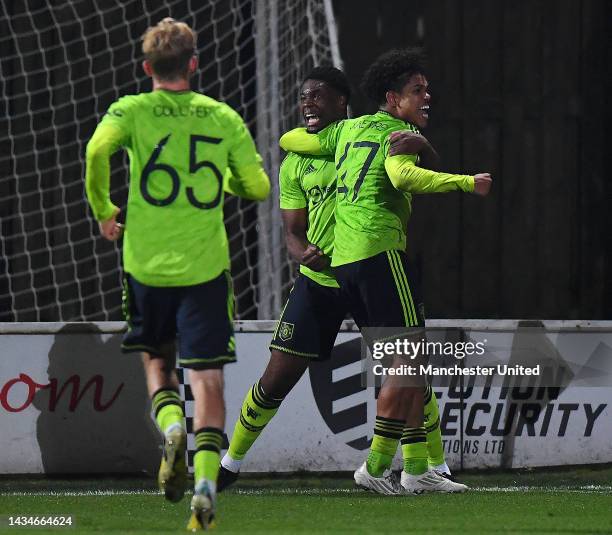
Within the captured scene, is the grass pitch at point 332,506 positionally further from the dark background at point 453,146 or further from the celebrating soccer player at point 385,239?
the dark background at point 453,146

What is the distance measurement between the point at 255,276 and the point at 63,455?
227 cm

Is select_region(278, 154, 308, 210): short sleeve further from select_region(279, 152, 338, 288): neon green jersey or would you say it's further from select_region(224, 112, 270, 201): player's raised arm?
select_region(224, 112, 270, 201): player's raised arm

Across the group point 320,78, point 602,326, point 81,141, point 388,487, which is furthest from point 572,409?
point 81,141

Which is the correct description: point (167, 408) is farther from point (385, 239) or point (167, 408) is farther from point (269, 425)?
point (269, 425)

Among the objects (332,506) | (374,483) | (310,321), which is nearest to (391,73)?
(310,321)

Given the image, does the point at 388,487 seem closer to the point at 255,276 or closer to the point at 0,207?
the point at 255,276

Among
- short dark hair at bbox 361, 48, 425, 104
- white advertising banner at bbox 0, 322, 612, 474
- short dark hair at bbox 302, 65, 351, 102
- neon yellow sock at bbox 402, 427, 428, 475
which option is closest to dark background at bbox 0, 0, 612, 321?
white advertising banner at bbox 0, 322, 612, 474

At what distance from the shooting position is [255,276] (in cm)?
955

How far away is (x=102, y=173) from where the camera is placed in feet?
17.0

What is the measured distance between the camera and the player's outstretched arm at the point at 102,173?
5145 mm

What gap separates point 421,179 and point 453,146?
392 centimetres

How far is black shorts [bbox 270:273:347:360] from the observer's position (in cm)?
655

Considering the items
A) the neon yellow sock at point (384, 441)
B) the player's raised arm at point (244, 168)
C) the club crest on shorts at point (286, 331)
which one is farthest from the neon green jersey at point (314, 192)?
the player's raised arm at point (244, 168)

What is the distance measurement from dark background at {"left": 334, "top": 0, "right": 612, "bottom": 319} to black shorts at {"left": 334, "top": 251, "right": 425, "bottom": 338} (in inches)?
141
